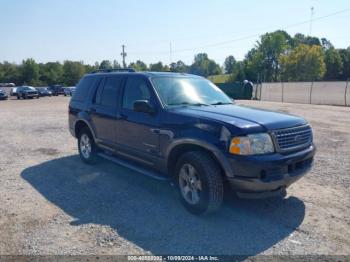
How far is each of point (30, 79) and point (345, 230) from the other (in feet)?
287

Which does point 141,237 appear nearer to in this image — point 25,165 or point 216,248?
point 216,248

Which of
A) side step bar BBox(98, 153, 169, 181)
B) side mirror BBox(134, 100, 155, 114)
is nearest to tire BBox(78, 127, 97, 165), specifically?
side step bar BBox(98, 153, 169, 181)

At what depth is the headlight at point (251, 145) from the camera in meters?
3.78

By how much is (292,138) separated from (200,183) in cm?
129

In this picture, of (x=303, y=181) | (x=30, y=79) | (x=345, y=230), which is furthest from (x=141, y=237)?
(x=30, y=79)

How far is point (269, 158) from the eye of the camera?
3791 mm

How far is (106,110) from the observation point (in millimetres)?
5934

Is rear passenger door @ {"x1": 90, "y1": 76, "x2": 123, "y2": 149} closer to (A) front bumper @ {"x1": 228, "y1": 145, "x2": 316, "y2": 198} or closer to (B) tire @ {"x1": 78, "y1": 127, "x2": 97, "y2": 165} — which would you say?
(B) tire @ {"x1": 78, "y1": 127, "x2": 97, "y2": 165}

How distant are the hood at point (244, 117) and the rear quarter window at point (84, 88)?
9.03 feet

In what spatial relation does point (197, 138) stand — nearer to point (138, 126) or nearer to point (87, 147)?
point (138, 126)

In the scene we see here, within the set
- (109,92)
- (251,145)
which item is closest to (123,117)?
(109,92)

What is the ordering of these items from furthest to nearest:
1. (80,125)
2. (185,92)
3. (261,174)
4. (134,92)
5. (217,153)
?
(80,125)
(134,92)
(185,92)
(217,153)
(261,174)

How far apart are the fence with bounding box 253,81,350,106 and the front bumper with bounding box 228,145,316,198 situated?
23.3 meters

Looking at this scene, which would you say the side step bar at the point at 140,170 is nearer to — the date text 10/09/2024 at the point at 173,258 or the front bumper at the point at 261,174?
the front bumper at the point at 261,174
